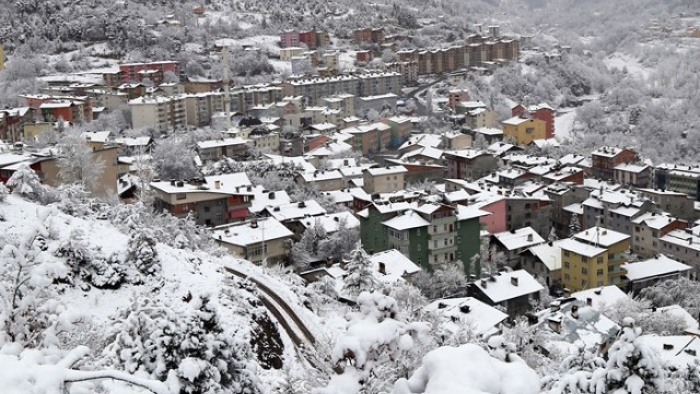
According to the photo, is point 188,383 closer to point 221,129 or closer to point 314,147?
point 314,147

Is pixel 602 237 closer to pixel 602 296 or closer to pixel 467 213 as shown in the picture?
pixel 602 296

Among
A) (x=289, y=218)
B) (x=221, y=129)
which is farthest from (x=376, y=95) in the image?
(x=289, y=218)

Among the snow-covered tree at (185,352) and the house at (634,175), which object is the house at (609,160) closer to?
the house at (634,175)

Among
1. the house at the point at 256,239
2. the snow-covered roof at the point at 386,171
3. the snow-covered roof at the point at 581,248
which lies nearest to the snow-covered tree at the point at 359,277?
the house at the point at 256,239

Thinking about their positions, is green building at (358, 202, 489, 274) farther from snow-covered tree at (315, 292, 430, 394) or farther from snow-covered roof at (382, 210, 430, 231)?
snow-covered tree at (315, 292, 430, 394)

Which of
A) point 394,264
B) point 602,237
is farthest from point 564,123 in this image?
point 394,264
